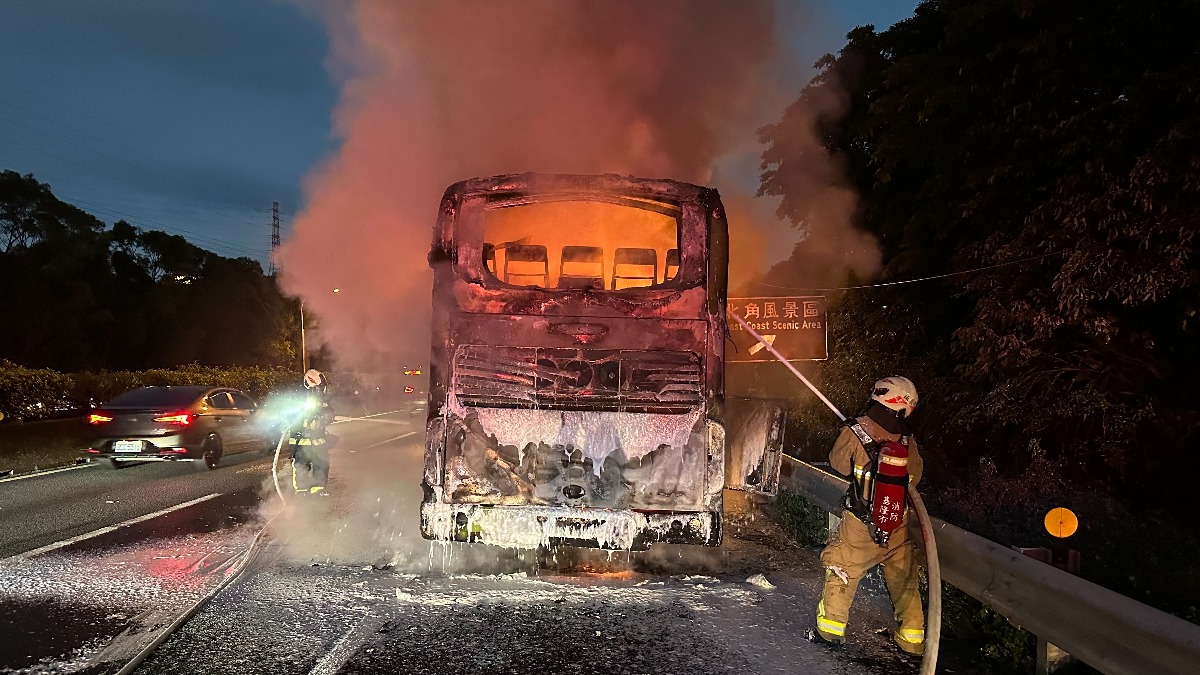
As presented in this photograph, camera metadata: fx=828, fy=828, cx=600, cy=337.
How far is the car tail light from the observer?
1199 cm

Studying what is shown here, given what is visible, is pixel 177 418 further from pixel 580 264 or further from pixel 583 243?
pixel 580 264

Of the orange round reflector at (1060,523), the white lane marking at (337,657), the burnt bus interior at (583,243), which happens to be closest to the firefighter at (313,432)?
the burnt bus interior at (583,243)

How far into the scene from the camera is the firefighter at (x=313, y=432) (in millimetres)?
9367

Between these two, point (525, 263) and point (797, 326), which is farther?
point (797, 326)

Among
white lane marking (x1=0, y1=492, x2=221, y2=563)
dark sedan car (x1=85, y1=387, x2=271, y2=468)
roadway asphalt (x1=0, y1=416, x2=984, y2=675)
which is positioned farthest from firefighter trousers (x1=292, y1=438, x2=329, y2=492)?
dark sedan car (x1=85, y1=387, x2=271, y2=468)

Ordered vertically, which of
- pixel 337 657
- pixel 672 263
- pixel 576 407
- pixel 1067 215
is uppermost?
pixel 1067 215

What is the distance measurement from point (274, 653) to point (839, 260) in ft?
48.6

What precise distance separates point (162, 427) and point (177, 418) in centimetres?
23

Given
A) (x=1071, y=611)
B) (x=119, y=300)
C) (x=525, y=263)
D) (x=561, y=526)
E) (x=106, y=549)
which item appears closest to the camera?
(x=1071, y=611)

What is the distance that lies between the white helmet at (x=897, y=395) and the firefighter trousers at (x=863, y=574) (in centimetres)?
65

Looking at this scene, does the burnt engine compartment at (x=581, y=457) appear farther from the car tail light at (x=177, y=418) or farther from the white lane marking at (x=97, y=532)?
the car tail light at (x=177, y=418)

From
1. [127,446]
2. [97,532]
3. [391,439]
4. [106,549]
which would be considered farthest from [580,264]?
[391,439]

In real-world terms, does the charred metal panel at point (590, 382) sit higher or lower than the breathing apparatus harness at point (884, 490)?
higher

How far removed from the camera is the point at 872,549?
4723 mm
